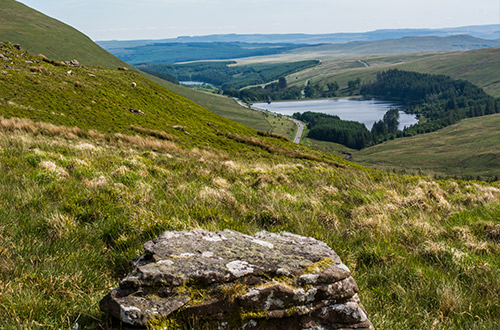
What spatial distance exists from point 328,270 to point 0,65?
4456cm

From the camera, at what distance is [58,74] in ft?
133

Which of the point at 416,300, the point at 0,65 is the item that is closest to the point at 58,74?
the point at 0,65

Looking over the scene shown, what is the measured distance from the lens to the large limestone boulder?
288cm

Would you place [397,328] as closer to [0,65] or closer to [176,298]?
[176,298]

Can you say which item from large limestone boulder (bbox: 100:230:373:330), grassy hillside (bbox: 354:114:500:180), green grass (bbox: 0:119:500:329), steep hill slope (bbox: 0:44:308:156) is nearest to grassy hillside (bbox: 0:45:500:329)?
green grass (bbox: 0:119:500:329)

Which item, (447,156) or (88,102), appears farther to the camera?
(447,156)

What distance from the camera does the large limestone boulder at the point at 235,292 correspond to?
2.88 m

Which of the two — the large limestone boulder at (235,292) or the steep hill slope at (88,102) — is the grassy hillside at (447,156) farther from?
the large limestone boulder at (235,292)

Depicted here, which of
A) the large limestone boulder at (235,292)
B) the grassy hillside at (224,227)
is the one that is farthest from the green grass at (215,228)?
the large limestone boulder at (235,292)

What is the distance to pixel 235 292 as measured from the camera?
299 centimetres

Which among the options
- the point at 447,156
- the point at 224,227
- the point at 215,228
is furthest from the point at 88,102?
the point at 447,156

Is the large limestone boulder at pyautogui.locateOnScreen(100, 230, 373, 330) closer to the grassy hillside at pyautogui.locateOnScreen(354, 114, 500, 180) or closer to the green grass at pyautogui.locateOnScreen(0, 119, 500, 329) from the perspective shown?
the green grass at pyautogui.locateOnScreen(0, 119, 500, 329)

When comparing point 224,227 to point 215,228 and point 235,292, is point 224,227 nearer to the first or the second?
point 215,228

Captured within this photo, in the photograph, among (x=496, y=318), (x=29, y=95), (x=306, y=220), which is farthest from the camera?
(x=29, y=95)
